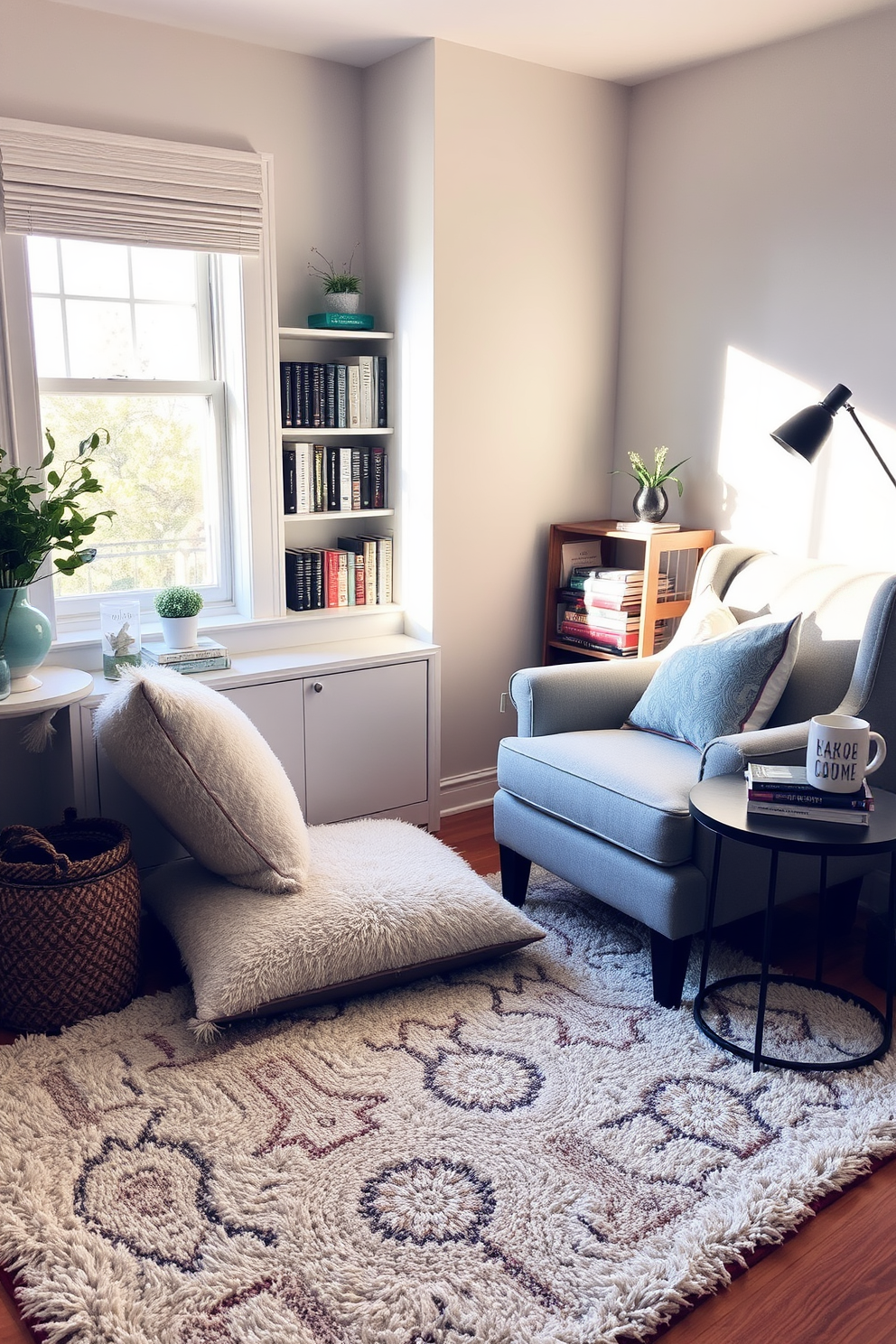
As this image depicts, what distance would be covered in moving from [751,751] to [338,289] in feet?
6.38

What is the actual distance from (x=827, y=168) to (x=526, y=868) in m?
2.14

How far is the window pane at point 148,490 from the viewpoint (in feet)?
10.5

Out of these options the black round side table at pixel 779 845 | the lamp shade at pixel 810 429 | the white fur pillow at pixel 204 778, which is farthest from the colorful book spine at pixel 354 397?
the black round side table at pixel 779 845

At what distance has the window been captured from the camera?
10.1 feet

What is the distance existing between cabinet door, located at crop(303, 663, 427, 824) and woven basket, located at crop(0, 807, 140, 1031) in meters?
0.92

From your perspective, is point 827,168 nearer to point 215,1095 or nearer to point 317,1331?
point 215,1095

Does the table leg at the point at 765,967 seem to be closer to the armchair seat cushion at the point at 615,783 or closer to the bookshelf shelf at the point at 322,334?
the armchair seat cushion at the point at 615,783

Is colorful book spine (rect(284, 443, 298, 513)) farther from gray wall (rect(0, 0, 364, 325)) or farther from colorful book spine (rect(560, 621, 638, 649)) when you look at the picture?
colorful book spine (rect(560, 621, 638, 649))

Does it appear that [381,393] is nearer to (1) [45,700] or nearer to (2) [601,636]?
(2) [601,636]

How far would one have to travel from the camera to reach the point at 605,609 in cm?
352

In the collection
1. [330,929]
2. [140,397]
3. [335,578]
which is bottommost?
[330,929]

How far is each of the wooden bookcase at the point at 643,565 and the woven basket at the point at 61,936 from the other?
1.77m

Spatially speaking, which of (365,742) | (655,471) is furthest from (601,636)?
(365,742)

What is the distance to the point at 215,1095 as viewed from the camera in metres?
2.10
